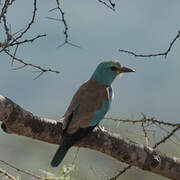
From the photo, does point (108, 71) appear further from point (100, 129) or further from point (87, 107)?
point (100, 129)

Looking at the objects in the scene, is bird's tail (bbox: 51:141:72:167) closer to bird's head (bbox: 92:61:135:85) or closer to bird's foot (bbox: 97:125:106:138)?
bird's foot (bbox: 97:125:106:138)

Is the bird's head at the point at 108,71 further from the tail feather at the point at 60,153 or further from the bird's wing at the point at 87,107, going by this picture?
the tail feather at the point at 60,153

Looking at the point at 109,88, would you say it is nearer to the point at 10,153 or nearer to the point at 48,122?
the point at 48,122

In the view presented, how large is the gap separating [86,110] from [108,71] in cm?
93

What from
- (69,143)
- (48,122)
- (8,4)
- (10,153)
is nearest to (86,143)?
(69,143)

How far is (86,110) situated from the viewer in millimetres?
5137

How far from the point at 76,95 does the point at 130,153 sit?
986 mm

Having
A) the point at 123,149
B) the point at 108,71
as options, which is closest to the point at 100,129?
the point at 123,149

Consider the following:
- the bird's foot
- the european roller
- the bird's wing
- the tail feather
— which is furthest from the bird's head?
the tail feather

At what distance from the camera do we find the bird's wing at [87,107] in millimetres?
4961

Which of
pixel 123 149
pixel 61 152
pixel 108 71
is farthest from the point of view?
pixel 108 71

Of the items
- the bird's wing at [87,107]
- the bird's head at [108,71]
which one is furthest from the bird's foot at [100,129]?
the bird's head at [108,71]

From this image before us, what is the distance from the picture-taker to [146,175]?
12.8 metres

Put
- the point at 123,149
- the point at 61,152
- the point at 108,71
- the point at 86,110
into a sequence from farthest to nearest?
the point at 108,71 < the point at 86,110 < the point at 61,152 < the point at 123,149
